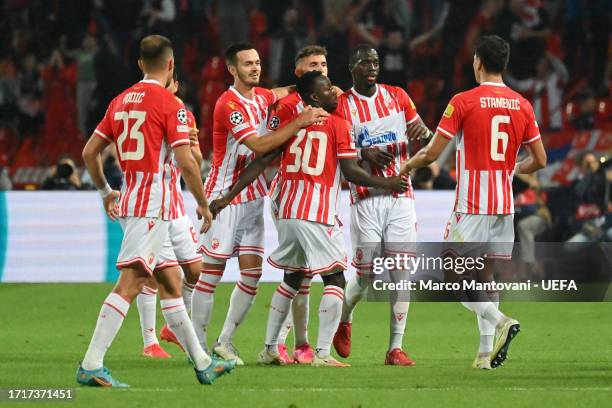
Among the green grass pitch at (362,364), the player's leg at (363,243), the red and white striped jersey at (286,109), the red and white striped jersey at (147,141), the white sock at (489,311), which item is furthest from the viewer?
the player's leg at (363,243)

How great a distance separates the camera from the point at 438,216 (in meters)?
15.6

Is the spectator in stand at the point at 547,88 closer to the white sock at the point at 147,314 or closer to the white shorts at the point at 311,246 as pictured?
the white sock at the point at 147,314

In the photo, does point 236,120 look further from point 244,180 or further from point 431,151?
point 431,151

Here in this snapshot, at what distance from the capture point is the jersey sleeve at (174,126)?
7660mm

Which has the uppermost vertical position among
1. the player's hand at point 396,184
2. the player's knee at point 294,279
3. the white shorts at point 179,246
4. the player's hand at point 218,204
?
the player's hand at point 396,184

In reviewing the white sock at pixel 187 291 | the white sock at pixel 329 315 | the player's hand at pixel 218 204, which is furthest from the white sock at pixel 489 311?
the white sock at pixel 187 291

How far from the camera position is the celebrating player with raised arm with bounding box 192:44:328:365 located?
930 centimetres

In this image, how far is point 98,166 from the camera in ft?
26.7

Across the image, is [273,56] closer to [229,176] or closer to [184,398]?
[229,176]

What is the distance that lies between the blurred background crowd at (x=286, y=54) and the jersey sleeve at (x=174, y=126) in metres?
10.4

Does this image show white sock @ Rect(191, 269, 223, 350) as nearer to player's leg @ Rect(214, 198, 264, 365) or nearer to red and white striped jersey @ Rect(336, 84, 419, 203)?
player's leg @ Rect(214, 198, 264, 365)

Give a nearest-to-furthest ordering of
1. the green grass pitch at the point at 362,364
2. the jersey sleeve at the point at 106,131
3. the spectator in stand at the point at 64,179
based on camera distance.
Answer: the green grass pitch at the point at 362,364, the jersey sleeve at the point at 106,131, the spectator in stand at the point at 64,179

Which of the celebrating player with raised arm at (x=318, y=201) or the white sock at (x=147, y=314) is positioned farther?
the white sock at (x=147, y=314)

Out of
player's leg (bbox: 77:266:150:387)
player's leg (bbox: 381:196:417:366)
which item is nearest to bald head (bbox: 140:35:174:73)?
player's leg (bbox: 77:266:150:387)
